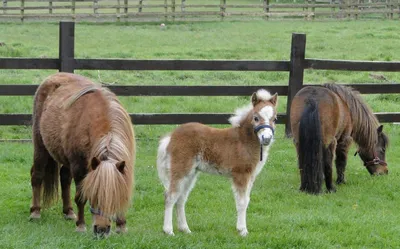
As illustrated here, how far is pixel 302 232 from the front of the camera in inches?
261

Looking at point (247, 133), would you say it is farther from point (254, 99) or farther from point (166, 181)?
point (166, 181)

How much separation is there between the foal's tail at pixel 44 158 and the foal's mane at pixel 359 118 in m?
3.95

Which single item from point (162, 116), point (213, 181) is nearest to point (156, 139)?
point (162, 116)

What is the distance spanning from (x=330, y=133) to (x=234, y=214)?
81.8 inches

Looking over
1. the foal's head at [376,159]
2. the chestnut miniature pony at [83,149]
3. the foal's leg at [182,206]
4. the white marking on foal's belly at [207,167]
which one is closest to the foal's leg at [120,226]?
the chestnut miniature pony at [83,149]

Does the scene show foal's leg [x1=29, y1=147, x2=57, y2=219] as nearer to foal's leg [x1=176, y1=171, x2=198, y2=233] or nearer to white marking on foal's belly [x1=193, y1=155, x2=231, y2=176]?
foal's leg [x1=176, y1=171, x2=198, y2=233]

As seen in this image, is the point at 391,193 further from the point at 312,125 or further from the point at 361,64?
the point at 361,64

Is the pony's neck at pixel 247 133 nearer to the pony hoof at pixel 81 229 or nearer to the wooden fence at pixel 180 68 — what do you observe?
the pony hoof at pixel 81 229

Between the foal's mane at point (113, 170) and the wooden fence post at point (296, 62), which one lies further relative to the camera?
the wooden fence post at point (296, 62)

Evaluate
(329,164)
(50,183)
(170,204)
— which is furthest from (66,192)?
(329,164)

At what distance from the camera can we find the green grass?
20.1 ft

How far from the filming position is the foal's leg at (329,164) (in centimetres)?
872

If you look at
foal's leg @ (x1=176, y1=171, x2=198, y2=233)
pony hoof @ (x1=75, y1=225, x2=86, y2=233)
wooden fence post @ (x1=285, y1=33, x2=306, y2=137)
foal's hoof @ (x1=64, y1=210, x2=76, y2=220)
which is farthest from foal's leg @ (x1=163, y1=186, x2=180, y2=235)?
wooden fence post @ (x1=285, y1=33, x2=306, y2=137)

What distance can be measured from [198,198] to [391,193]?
2.53 meters
